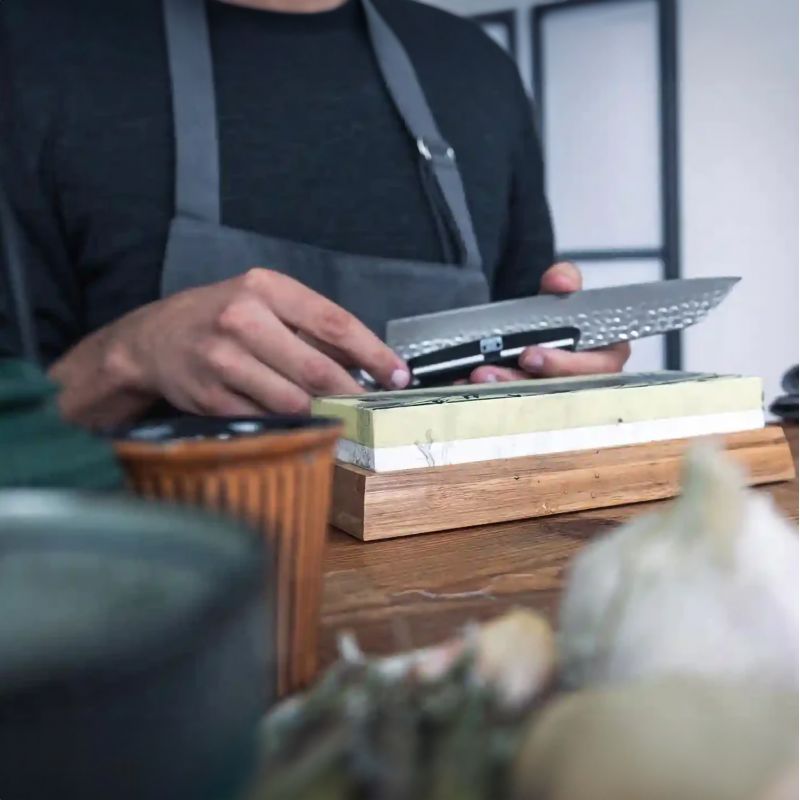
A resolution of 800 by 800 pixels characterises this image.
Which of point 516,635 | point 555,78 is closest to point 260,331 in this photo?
point 516,635

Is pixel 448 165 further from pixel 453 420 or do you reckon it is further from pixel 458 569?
pixel 458 569

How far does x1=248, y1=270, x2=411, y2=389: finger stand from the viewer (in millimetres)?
607

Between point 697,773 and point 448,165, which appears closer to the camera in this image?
point 697,773

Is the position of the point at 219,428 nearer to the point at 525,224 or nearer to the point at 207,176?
the point at 207,176

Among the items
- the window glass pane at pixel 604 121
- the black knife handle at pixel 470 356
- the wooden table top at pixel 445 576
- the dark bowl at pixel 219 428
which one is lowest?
the wooden table top at pixel 445 576

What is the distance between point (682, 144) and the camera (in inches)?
67.2

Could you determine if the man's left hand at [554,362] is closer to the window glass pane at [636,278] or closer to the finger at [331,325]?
the finger at [331,325]

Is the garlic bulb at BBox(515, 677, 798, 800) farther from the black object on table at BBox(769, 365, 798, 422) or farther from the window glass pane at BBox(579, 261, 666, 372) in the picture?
the window glass pane at BBox(579, 261, 666, 372)

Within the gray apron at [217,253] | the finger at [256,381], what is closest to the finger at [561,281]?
the gray apron at [217,253]

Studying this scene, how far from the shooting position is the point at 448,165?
3.08ft

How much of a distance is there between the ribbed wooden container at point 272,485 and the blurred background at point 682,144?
158cm

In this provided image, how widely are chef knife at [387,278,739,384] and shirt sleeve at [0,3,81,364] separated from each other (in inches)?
13.8

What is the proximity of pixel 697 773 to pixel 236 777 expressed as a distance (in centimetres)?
9

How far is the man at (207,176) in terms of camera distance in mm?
784
